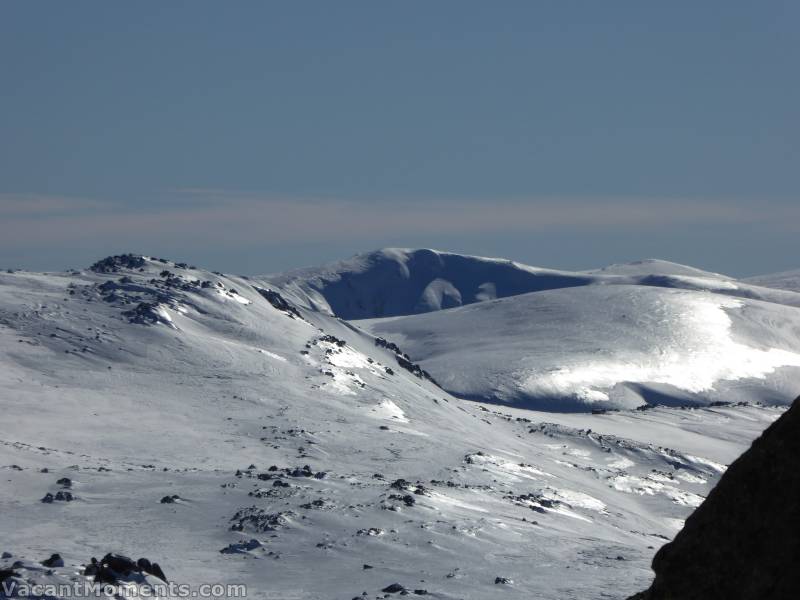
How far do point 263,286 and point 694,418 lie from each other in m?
54.2

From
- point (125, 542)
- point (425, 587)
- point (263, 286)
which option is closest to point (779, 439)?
point (425, 587)

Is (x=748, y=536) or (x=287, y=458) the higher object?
(x=748, y=536)

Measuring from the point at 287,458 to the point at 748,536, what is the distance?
5287cm

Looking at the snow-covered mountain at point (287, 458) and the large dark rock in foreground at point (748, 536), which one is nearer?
the large dark rock in foreground at point (748, 536)

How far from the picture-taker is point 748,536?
9.41 m

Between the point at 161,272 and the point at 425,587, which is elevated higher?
the point at 161,272

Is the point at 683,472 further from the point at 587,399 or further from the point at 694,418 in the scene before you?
the point at 587,399

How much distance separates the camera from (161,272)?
112 meters

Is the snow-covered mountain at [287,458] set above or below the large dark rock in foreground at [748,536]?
below

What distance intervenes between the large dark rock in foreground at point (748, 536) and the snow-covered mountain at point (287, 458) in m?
15.9

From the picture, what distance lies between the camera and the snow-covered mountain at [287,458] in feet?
114

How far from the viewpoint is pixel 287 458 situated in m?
60.9

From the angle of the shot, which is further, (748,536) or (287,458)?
(287,458)

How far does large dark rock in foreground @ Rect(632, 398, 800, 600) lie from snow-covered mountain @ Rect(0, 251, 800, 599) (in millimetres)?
15913
